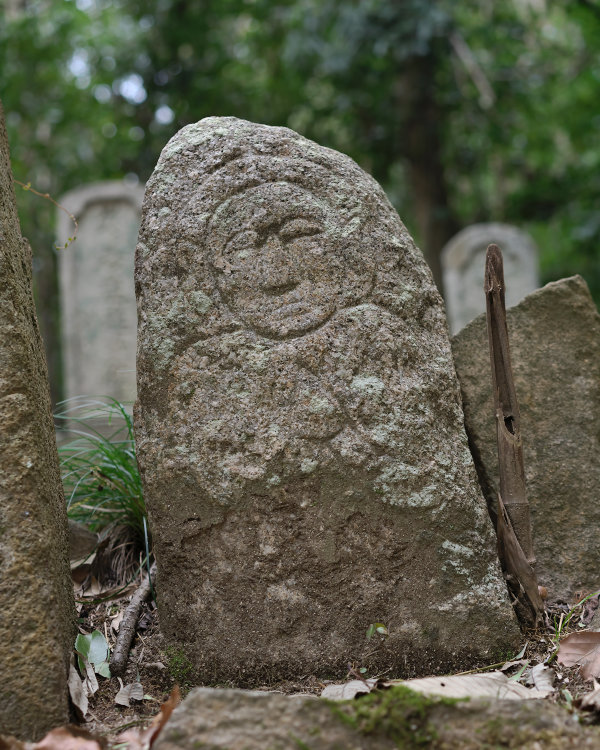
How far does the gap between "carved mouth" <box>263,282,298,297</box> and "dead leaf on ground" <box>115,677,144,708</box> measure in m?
0.96

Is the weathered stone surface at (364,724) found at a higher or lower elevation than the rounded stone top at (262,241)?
lower

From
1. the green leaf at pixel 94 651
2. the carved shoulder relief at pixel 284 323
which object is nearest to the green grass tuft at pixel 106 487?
the green leaf at pixel 94 651

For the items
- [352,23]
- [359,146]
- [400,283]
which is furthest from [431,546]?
[359,146]

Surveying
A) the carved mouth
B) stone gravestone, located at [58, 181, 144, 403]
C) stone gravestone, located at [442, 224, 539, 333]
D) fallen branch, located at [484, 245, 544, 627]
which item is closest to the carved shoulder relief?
the carved mouth

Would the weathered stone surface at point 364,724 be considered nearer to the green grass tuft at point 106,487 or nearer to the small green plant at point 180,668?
the small green plant at point 180,668

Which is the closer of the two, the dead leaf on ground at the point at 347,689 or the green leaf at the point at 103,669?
the dead leaf on ground at the point at 347,689

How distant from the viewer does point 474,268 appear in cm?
793

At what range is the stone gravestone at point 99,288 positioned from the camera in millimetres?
6465

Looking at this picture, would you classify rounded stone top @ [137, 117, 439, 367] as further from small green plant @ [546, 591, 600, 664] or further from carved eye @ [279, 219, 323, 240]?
small green plant @ [546, 591, 600, 664]

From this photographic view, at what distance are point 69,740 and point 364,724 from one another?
535 millimetres

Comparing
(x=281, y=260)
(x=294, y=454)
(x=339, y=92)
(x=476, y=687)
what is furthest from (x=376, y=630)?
(x=339, y=92)

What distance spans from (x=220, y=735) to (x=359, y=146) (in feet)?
26.0

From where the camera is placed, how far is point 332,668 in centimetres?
174

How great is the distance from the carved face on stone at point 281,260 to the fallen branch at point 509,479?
383 millimetres
